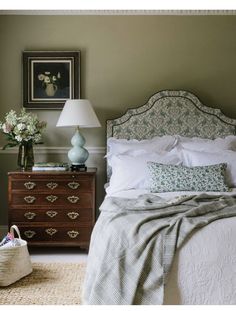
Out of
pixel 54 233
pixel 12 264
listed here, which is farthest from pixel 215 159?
pixel 12 264

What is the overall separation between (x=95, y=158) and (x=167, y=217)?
2.33 metres

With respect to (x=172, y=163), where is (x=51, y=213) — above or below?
below

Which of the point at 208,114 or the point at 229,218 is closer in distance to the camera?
the point at 229,218

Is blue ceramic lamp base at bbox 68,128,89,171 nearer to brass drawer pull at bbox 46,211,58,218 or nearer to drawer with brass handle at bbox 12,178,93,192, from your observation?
drawer with brass handle at bbox 12,178,93,192

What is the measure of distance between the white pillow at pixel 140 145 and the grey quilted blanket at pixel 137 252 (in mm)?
1679

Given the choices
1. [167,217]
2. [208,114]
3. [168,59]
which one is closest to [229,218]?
[167,217]

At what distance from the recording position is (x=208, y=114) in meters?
4.75

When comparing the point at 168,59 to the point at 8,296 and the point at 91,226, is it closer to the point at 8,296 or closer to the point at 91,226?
the point at 91,226

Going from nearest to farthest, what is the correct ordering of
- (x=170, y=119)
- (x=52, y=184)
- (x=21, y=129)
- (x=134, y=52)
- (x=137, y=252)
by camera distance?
(x=137, y=252) < (x=52, y=184) < (x=21, y=129) < (x=170, y=119) < (x=134, y=52)

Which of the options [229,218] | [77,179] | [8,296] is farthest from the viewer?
[77,179]

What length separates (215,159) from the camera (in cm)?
413

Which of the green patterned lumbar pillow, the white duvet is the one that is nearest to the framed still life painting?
the green patterned lumbar pillow

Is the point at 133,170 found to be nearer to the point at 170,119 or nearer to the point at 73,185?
the point at 73,185

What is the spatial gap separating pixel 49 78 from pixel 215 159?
6.58 ft
